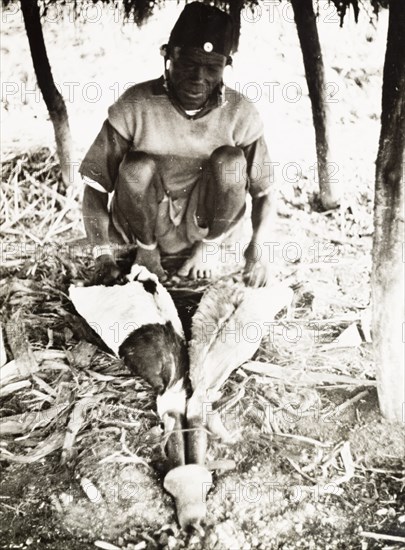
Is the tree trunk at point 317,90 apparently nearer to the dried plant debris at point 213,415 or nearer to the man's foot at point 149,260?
the dried plant debris at point 213,415

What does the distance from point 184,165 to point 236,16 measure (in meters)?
0.49

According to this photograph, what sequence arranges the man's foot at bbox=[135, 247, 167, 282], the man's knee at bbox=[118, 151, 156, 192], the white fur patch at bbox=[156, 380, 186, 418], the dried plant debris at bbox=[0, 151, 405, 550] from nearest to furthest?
the dried plant debris at bbox=[0, 151, 405, 550], the white fur patch at bbox=[156, 380, 186, 418], the man's knee at bbox=[118, 151, 156, 192], the man's foot at bbox=[135, 247, 167, 282]

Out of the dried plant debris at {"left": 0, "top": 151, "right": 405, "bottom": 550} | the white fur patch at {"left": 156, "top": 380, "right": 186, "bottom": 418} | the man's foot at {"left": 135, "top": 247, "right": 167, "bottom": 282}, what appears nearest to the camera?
the dried plant debris at {"left": 0, "top": 151, "right": 405, "bottom": 550}

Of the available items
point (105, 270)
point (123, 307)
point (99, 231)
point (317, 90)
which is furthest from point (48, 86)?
point (317, 90)

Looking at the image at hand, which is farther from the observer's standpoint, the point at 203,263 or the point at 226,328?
the point at 203,263

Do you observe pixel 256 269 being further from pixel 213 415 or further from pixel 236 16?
pixel 236 16

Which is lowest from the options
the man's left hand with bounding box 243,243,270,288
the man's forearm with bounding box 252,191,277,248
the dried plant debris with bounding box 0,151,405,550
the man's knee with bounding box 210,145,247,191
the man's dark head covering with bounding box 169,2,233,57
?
the dried plant debris with bounding box 0,151,405,550

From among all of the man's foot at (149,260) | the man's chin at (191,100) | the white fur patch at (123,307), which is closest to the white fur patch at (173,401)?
the white fur patch at (123,307)

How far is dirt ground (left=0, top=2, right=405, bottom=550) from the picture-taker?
5.04 ft

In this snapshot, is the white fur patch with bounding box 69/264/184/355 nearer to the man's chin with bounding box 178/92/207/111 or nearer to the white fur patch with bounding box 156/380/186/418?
the white fur patch with bounding box 156/380/186/418

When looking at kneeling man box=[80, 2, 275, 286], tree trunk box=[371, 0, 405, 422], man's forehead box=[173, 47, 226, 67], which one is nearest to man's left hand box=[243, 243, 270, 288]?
kneeling man box=[80, 2, 275, 286]

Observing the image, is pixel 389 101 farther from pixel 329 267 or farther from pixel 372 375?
pixel 372 375

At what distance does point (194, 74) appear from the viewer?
169 cm

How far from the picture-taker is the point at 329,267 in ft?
5.99
